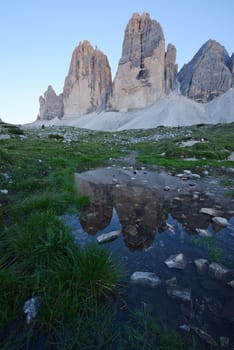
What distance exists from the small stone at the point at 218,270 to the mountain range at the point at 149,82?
A: 356 feet

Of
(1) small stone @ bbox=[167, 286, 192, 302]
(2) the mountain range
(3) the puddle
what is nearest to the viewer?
(3) the puddle

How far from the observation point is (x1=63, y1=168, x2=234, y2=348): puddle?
209cm

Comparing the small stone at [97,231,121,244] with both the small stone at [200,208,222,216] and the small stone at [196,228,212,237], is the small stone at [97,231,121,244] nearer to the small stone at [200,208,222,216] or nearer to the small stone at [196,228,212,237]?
the small stone at [196,228,212,237]

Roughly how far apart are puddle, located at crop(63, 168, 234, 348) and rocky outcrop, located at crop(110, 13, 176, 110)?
141506mm

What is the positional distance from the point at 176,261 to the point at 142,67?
157 meters

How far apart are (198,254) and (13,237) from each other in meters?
3.03

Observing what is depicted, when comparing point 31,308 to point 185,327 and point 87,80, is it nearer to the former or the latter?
point 185,327

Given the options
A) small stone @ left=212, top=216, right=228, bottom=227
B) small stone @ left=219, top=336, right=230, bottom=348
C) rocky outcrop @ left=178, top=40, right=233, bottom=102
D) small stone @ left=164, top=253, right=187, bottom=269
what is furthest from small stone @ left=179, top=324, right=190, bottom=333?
rocky outcrop @ left=178, top=40, right=233, bottom=102

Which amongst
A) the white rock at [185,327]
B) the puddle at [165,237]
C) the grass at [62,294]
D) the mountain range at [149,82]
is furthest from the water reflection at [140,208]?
the mountain range at [149,82]

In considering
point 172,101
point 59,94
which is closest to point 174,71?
point 172,101

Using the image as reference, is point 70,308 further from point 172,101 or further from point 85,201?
point 172,101

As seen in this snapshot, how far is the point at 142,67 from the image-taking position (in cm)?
13675

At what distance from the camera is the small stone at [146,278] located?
2.47m

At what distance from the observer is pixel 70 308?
6.39ft
